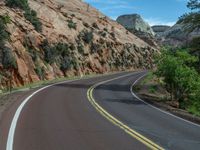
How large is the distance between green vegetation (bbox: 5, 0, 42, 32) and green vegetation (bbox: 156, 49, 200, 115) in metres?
24.0

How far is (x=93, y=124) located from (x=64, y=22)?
2012 inches

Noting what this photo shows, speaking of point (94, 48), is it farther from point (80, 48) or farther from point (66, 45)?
point (66, 45)


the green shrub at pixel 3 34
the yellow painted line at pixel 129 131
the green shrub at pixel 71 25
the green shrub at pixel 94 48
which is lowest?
the yellow painted line at pixel 129 131

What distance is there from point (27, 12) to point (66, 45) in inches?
246

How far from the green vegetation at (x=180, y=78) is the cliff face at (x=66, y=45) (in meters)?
13.5

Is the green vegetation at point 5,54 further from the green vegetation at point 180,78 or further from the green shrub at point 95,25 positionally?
the green shrub at point 95,25

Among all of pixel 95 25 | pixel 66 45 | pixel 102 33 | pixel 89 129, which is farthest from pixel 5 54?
pixel 95 25

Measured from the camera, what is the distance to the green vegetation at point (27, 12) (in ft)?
172

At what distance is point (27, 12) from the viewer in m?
53.9

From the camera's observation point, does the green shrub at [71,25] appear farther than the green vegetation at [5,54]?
Yes

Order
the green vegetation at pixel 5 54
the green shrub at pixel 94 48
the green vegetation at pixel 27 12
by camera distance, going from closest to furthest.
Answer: the green vegetation at pixel 5 54, the green vegetation at pixel 27 12, the green shrub at pixel 94 48

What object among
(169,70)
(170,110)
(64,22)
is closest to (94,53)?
(64,22)

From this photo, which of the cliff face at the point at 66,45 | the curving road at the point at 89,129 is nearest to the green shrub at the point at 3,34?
the cliff face at the point at 66,45

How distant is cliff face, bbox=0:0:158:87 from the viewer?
42.8 m
